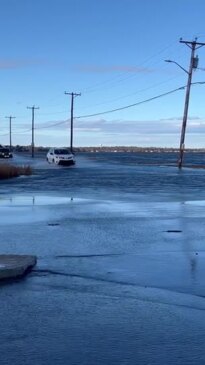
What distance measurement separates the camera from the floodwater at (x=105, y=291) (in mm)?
5766

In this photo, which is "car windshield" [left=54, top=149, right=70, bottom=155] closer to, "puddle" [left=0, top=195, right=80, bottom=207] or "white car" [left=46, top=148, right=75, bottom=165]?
"white car" [left=46, top=148, right=75, bottom=165]

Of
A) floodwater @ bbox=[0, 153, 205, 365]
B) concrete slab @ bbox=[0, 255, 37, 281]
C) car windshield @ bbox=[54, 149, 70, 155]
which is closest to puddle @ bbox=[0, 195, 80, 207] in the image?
floodwater @ bbox=[0, 153, 205, 365]

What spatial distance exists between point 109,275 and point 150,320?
2.33 m

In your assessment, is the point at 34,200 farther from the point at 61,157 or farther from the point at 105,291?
the point at 61,157

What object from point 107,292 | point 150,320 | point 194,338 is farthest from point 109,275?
point 194,338

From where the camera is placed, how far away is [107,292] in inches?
311

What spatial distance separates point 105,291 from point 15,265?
150 cm

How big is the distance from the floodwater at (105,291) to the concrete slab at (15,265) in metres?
0.15

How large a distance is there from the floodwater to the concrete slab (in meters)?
0.15

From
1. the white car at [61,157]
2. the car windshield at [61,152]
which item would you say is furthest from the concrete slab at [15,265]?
the car windshield at [61,152]

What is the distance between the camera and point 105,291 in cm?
794

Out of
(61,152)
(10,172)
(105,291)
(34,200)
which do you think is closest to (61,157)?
(61,152)

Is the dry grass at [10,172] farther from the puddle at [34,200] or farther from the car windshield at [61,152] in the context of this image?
the car windshield at [61,152]

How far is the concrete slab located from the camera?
855 centimetres
